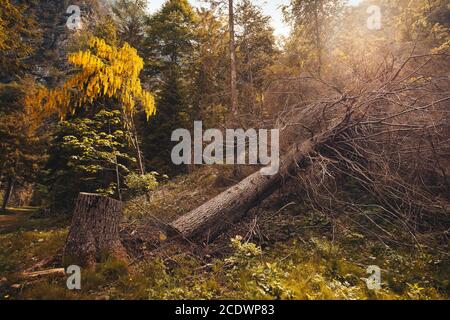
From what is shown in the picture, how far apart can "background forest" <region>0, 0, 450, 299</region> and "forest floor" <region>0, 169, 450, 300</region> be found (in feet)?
0.10

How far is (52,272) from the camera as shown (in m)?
4.37

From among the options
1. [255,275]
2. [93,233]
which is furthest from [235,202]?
[93,233]

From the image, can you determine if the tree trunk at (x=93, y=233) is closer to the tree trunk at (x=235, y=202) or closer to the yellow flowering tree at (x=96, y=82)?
the tree trunk at (x=235, y=202)

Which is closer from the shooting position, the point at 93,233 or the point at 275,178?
the point at 93,233

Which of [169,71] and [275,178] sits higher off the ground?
[169,71]

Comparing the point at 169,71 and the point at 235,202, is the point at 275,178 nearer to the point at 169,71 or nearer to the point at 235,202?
the point at 235,202

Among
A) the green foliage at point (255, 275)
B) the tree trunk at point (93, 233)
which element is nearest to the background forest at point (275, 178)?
the green foliage at point (255, 275)

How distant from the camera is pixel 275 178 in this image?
7348 mm

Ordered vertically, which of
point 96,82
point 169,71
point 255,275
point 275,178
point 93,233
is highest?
point 169,71

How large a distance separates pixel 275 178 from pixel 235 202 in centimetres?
154

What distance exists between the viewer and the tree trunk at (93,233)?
469cm

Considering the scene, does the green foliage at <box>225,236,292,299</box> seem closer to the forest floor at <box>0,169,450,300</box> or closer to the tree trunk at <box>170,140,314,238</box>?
the forest floor at <box>0,169,450,300</box>

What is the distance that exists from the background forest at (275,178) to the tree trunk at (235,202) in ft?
0.22
